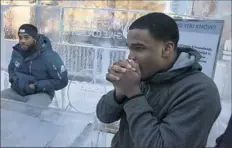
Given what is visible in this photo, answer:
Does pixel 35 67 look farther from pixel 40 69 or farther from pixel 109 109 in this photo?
pixel 109 109

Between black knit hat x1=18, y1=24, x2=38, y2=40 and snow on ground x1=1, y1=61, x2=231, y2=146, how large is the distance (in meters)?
0.51

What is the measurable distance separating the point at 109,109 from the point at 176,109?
0.27 metres

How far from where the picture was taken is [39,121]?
9.34 feet

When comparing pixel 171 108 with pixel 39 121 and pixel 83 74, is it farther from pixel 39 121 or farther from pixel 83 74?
pixel 39 121

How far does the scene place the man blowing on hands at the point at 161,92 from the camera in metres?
0.89

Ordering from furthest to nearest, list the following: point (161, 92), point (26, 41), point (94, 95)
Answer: point (94, 95) < point (26, 41) < point (161, 92)

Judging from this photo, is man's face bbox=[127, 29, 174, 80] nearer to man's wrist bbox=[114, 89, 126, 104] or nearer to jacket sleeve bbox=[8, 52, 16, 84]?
man's wrist bbox=[114, 89, 126, 104]

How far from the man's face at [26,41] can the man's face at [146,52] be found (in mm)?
1777

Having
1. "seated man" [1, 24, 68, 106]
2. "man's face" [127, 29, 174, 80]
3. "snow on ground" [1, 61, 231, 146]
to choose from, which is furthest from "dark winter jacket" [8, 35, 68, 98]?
"man's face" [127, 29, 174, 80]

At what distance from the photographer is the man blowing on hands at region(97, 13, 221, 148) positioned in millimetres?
886

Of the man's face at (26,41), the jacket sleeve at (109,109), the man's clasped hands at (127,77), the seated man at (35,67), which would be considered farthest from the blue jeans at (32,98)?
the man's clasped hands at (127,77)

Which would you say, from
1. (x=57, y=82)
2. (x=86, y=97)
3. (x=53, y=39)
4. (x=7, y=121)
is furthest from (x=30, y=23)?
(x=7, y=121)

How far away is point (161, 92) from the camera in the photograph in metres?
0.99

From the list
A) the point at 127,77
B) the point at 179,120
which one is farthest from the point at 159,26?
the point at 179,120
